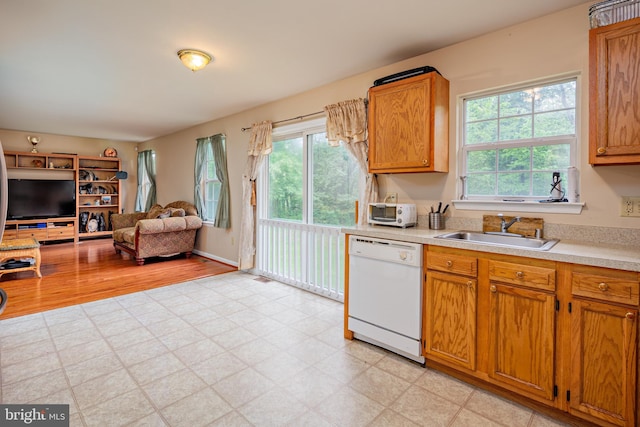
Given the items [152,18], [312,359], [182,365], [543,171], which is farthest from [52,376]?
[543,171]

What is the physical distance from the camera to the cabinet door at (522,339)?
1.81 meters

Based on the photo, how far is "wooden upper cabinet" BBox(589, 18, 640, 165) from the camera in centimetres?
179

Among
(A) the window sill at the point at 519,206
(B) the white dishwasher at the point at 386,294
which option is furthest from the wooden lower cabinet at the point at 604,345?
(B) the white dishwasher at the point at 386,294

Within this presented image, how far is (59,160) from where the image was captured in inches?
293

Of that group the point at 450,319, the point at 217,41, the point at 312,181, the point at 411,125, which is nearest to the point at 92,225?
the point at 312,181

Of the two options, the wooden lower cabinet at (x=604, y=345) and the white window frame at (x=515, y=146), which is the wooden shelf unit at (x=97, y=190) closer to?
the white window frame at (x=515, y=146)

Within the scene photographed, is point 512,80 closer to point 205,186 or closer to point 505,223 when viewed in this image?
point 505,223

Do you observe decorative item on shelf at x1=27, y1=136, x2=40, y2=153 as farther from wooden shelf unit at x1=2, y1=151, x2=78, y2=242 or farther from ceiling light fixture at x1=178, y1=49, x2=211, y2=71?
ceiling light fixture at x1=178, y1=49, x2=211, y2=71

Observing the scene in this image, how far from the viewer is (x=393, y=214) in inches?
110

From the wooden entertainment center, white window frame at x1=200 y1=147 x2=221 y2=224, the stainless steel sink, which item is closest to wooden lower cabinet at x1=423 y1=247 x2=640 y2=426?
the stainless steel sink

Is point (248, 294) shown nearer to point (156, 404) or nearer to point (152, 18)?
point (156, 404)

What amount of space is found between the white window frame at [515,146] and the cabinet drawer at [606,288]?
71 centimetres

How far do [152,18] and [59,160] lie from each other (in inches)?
269

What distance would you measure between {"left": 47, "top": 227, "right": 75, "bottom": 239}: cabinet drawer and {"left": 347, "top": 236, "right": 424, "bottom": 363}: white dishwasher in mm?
7260
